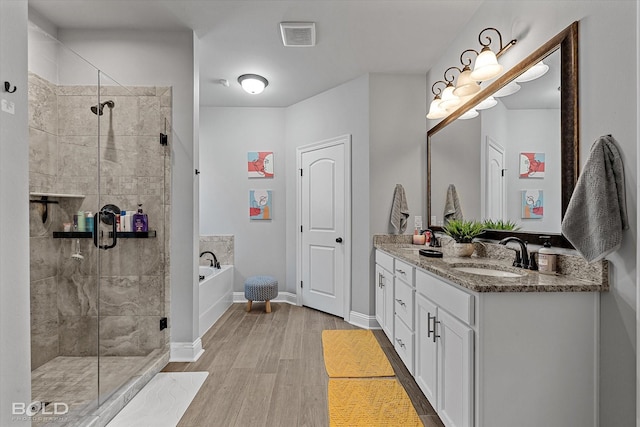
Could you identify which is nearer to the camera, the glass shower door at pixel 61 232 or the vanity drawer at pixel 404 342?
the glass shower door at pixel 61 232

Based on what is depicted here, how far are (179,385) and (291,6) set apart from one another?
2.83 metres

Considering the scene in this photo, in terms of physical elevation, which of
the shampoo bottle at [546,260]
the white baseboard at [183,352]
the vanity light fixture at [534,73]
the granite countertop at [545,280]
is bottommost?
the white baseboard at [183,352]

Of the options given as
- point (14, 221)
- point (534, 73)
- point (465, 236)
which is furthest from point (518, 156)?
point (14, 221)

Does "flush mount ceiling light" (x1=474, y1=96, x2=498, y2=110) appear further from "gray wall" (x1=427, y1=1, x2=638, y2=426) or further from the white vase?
the white vase

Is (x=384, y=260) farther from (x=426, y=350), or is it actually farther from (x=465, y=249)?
(x=426, y=350)

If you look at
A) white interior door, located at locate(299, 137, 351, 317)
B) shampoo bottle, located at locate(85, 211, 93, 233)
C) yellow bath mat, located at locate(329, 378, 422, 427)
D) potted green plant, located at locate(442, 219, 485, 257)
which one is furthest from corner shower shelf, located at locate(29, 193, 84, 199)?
potted green plant, located at locate(442, 219, 485, 257)

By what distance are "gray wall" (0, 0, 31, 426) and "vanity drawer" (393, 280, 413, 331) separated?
2009 millimetres

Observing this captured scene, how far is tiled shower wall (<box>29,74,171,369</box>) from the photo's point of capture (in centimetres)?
183

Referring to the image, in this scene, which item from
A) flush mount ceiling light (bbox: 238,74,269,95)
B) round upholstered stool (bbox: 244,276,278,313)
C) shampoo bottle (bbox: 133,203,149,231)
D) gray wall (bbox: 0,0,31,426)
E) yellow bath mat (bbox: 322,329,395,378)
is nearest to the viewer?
gray wall (bbox: 0,0,31,426)

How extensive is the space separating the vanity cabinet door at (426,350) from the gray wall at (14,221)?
1.87 m

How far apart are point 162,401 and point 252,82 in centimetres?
298

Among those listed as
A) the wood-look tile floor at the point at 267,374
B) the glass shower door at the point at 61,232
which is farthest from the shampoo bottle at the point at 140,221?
the wood-look tile floor at the point at 267,374

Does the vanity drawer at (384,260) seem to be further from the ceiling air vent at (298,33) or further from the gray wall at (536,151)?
the ceiling air vent at (298,33)

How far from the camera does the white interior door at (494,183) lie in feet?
6.79
